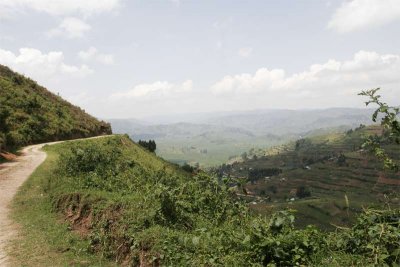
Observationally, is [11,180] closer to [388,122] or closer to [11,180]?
[11,180]

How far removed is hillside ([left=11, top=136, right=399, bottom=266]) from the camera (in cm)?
909

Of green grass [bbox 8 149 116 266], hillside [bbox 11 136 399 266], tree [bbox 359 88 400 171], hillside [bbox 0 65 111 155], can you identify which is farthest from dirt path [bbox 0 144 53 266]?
tree [bbox 359 88 400 171]

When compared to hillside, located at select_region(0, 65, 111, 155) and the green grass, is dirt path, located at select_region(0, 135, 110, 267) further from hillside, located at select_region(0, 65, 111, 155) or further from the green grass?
hillside, located at select_region(0, 65, 111, 155)

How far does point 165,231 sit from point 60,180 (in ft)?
35.8

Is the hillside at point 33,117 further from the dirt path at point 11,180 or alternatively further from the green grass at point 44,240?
the green grass at point 44,240

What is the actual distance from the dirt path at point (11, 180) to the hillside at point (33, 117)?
328cm

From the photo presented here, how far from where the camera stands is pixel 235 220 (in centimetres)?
1312

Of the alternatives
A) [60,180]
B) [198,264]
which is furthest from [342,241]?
[60,180]

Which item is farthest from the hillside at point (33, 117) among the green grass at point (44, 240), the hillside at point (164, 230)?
the hillside at point (164, 230)

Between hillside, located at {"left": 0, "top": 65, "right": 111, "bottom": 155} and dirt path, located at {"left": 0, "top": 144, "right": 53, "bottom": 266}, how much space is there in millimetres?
3279

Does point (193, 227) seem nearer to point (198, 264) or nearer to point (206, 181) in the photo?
point (206, 181)

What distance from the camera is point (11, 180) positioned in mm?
23297

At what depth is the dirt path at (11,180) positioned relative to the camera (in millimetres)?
14109

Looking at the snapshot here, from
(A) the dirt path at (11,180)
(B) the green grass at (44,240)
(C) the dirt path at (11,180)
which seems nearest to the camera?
(B) the green grass at (44,240)
